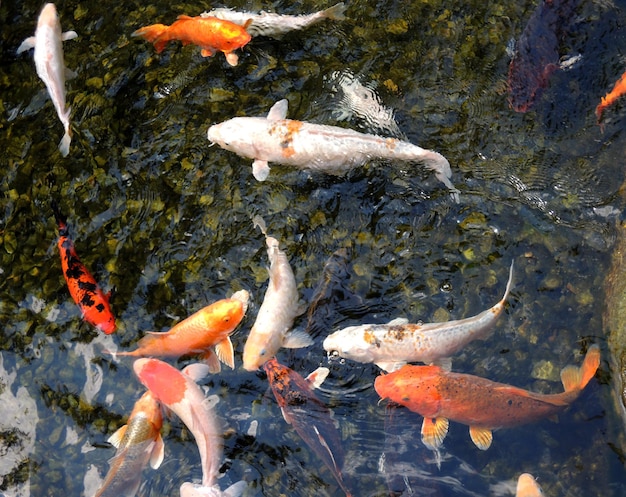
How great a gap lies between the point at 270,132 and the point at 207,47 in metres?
1.26

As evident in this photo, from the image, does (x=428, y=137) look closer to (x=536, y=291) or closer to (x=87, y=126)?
(x=536, y=291)

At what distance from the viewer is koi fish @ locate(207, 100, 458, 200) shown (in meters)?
4.65

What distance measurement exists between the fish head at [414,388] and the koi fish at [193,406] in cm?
121

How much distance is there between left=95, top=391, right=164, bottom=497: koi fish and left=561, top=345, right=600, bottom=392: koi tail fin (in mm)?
2905

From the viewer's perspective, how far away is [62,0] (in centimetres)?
638

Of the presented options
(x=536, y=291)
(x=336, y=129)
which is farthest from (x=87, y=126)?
(x=536, y=291)

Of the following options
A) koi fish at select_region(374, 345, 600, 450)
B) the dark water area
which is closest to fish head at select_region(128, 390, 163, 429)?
the dark water area

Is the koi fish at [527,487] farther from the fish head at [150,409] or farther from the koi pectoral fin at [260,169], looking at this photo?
the koi pectoral fin at [260,169]

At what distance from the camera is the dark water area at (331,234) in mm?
4363

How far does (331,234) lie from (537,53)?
94.0 inches

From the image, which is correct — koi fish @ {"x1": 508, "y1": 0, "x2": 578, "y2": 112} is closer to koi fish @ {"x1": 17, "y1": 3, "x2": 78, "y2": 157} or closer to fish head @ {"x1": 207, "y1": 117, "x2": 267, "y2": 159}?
fish head @ {"x1": 207, "y1": 117, "x2": 267, "y2": 159}

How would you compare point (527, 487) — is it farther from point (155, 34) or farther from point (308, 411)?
point (155, 34)

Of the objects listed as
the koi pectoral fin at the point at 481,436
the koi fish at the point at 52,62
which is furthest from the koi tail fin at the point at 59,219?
the koi pectoral fin at the point at 481,436

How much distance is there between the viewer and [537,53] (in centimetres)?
522
